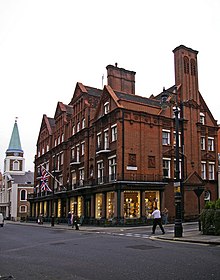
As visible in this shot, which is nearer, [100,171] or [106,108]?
[100,171]

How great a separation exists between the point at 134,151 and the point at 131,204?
5.44m

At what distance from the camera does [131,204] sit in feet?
122

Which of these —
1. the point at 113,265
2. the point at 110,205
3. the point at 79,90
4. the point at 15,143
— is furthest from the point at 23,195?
the point at 113,265

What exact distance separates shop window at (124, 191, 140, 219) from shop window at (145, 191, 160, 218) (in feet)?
3.63

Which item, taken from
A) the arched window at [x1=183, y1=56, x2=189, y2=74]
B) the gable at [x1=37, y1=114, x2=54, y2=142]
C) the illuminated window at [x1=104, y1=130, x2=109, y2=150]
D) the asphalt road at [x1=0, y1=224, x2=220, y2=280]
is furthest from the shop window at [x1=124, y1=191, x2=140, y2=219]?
the gable at [x1=37, y1=114, x2=54, y2=142]

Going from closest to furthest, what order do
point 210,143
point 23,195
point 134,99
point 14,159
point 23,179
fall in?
point 134,99
point 210,143
point 23,195
point 23,179
point 14,159

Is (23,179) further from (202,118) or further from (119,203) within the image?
(119,203)

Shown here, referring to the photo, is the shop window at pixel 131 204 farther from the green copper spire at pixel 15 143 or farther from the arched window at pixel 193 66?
the green copper spire at pixel 15 143

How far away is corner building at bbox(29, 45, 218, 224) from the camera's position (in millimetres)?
37344

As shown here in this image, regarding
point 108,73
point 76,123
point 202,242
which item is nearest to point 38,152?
point 76,123

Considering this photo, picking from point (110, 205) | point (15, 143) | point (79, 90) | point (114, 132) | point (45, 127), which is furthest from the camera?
point (15, 143)

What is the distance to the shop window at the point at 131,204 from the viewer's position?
121 ft

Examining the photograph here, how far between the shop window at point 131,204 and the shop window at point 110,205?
1407 mm

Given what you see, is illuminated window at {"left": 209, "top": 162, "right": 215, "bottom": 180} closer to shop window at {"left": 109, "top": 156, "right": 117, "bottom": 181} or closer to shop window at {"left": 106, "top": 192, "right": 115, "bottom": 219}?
shop window at {"left": 109, "top": 156, "right": 117, "bottom": 181}
